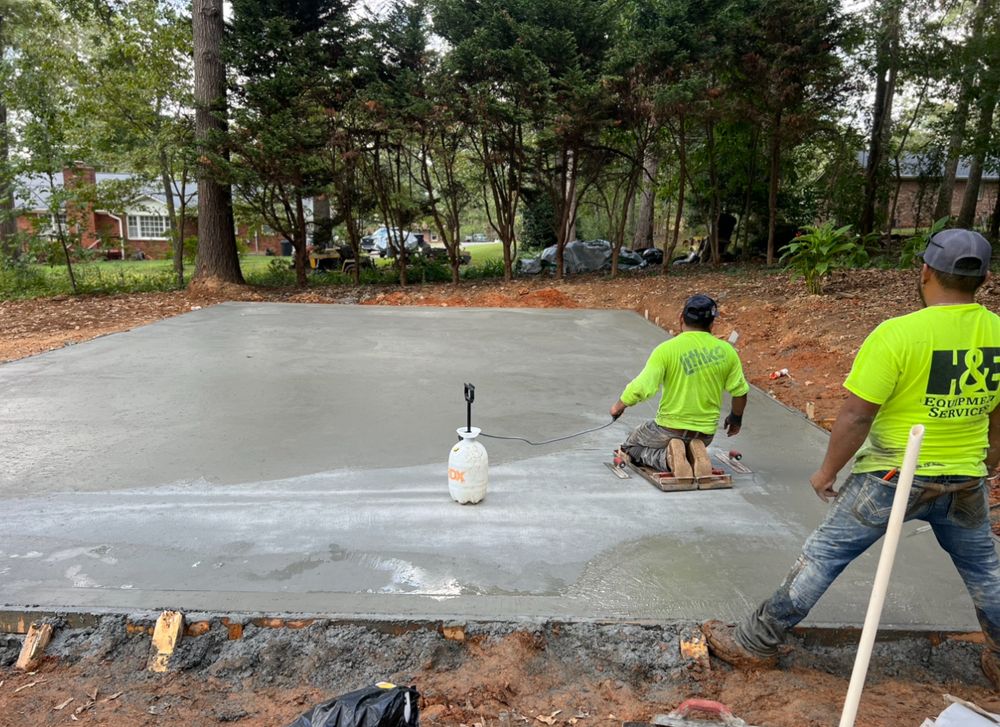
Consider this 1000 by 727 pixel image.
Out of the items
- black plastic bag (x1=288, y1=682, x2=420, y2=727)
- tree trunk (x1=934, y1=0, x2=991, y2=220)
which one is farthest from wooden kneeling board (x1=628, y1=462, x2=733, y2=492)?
Result: tree trunk (x1=934, y1=0, x2=991, y2=220)

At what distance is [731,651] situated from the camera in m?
2.18

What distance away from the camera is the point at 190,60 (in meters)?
13.3

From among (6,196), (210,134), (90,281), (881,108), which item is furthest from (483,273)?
(6,196)

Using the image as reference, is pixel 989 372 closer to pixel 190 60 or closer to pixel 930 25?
pixel 930 25

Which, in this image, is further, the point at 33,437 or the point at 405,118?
the point at 405,118

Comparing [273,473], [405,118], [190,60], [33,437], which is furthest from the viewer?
[190,60]

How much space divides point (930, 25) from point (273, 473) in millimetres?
14318

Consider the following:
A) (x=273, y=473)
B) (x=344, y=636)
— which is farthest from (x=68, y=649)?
(x=273, y=473)

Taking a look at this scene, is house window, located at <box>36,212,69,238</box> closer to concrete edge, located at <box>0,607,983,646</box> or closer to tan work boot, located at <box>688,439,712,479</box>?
concrete edge, located at <box>0,607,983,646</box>

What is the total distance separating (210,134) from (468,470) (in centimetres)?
1096

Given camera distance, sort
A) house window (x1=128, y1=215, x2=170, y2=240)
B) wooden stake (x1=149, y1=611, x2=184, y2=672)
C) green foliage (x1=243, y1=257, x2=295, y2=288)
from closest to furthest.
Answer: wooden stake (x1=149, y1=611, x2=184, y2=672) < green foliage (x1=243, y1=257, x2=295, y2=288) < house window (x1=128, y1=215, x2=170, y2=240)

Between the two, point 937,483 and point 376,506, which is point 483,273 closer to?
point 376,506

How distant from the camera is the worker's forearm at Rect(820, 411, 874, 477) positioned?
77.5 inches

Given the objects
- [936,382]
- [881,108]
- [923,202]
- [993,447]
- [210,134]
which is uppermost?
[881,108]
